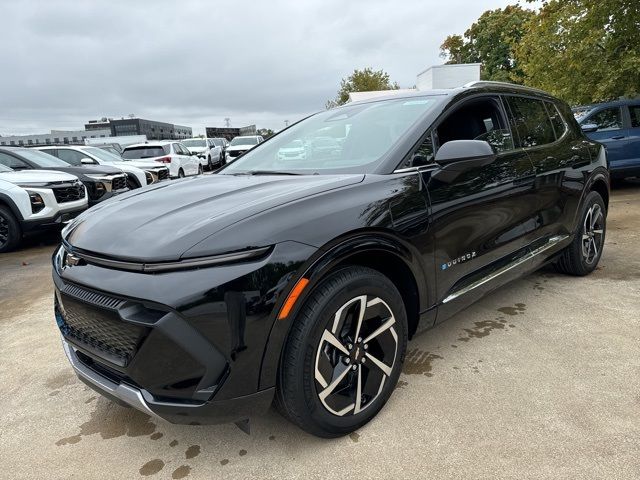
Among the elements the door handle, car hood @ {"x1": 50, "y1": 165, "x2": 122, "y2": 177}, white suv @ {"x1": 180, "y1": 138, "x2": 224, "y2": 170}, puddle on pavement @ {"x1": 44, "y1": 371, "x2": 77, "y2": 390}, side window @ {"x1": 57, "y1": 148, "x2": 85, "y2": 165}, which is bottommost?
puddle on pavement @ {"x1": 44, "y1": 371, "x2": 77, "y2": 390}

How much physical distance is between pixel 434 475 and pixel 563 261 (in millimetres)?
2926

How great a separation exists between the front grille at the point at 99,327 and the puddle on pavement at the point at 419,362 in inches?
64.7

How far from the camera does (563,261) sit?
416 centimetres

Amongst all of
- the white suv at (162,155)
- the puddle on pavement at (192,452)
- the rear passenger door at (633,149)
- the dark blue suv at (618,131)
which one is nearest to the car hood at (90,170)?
the white suv at (162,155)

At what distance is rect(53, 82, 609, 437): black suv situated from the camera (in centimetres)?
173

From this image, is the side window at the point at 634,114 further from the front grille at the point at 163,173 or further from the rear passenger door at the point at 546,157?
the front grille at the point at 163,173

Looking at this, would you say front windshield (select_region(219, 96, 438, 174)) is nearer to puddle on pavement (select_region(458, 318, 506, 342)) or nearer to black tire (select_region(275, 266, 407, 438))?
black tire (select_region(275, 266, 407, 438))

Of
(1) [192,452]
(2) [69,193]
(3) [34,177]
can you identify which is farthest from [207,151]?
(1) [192,452]

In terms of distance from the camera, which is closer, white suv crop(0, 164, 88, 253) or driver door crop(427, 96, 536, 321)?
driver door crop(427, 96, 536, 321)

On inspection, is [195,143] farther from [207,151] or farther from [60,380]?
[60,380]

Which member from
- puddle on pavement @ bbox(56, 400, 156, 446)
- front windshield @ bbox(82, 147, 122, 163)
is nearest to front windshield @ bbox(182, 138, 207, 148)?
front windshield @ bbox(82, 147, 122, 163)

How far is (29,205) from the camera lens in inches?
261

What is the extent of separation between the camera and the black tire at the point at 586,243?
404 centimetres

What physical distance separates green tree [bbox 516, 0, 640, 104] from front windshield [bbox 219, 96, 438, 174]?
9652 mm
